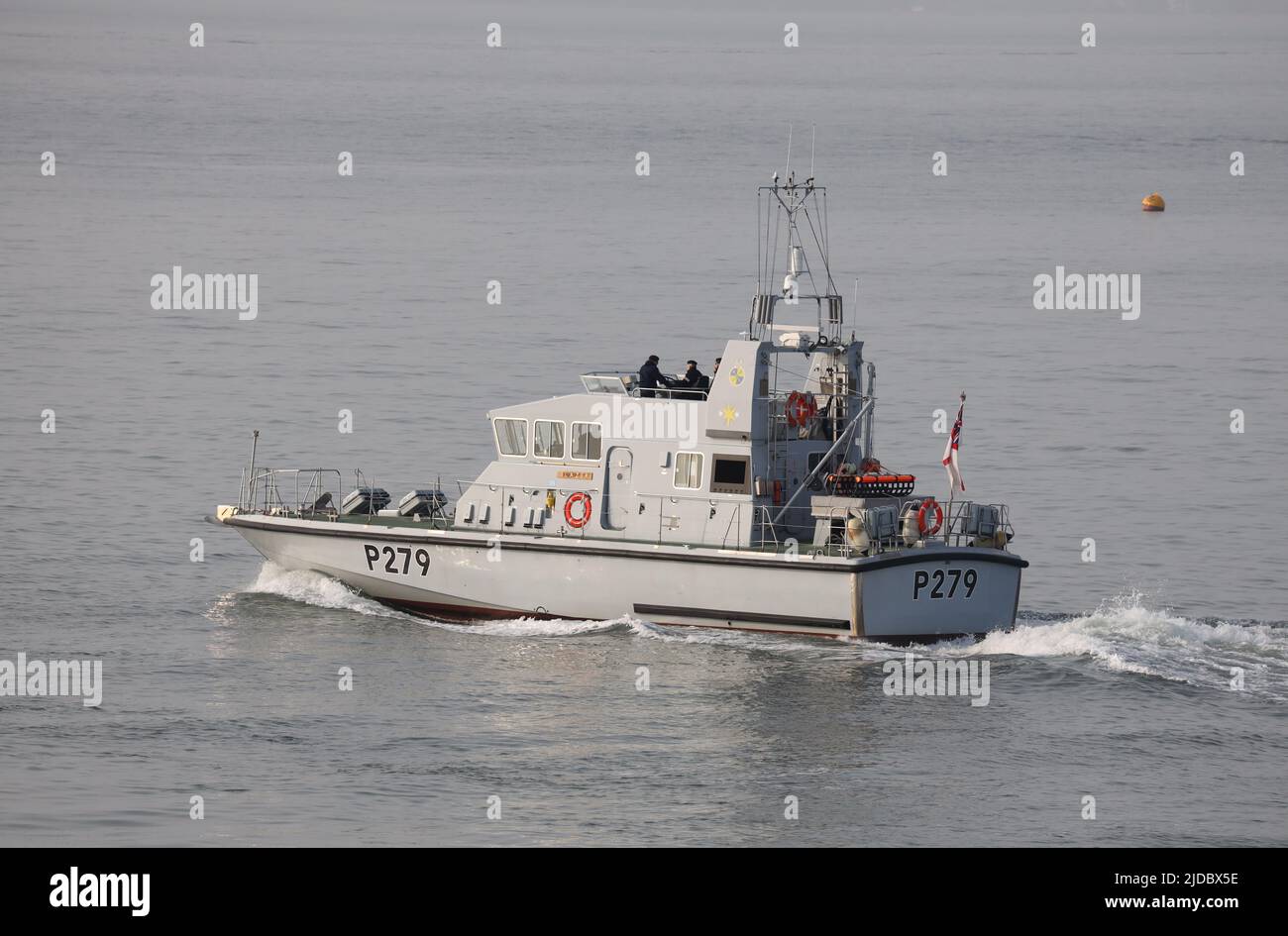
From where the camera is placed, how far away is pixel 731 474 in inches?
1238

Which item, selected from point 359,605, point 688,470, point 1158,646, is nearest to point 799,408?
point 688,470

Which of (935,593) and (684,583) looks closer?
(935,593)

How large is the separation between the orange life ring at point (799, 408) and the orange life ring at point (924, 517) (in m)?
2.35

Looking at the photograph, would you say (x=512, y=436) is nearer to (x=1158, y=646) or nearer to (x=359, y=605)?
(x=359, y=605)

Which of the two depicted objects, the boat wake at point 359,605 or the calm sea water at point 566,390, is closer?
the calm sea water at point 566,390

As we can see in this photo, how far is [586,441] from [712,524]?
8.71 feet

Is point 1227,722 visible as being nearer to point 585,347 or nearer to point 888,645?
point 888,645

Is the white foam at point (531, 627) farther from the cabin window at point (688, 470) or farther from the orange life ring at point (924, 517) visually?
the orange life ring at point (924, 517)

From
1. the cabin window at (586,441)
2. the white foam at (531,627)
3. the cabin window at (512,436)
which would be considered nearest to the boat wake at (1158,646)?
the white foam at (531,627)

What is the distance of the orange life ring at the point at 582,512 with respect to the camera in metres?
32.3

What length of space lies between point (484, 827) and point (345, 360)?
3368 centimetres

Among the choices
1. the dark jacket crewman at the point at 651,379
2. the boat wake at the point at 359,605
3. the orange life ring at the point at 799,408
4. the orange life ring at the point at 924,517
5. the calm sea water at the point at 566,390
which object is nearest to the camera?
the calm sea water at the point at 566,390

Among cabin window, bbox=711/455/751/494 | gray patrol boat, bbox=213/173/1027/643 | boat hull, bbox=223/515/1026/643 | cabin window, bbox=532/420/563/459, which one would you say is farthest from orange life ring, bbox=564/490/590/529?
cabin window, bbox=711/455/751/494

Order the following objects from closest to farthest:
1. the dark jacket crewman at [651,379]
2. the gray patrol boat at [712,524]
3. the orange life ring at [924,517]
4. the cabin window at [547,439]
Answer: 1. the gray patrol boat at [712,524]
2. the orange life ring at [924,517]
3. the dark jacket crewman at [651,379]
4. the cabin window at [547,439]
